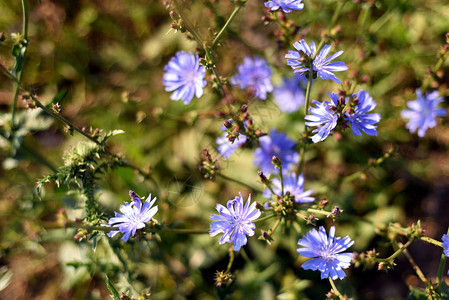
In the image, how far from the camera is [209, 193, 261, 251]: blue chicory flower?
282 centimetres

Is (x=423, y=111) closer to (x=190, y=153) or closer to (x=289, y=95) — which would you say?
(x=289, y=95)

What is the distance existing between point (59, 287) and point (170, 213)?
2.05m

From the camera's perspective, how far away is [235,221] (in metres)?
2.91

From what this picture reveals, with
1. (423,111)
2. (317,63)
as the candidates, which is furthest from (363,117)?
(423,111)

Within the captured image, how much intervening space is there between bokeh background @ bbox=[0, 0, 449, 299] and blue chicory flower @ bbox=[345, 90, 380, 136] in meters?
0.83

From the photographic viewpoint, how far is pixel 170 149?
546 centimetres

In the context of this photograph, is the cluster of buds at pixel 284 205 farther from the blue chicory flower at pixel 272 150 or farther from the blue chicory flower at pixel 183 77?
the blue chicory flower at pixel 183 77

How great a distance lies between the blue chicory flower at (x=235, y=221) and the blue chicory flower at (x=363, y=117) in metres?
1.04

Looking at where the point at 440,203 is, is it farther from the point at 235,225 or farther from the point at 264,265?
the point at 235,225

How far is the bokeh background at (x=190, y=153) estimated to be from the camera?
4.21 m

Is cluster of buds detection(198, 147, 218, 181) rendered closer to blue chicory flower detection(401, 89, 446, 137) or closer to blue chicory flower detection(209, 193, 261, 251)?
blue chicory flower detection(209, 193, 261, 251)

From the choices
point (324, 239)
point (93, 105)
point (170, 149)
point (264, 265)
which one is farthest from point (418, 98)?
point (93, 105)

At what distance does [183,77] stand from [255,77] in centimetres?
96

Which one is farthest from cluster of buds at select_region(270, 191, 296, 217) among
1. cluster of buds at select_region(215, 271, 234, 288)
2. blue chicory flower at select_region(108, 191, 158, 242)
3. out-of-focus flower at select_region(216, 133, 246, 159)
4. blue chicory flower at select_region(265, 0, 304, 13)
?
blue chicory flower at select_region(265, 0, 304, 13)
